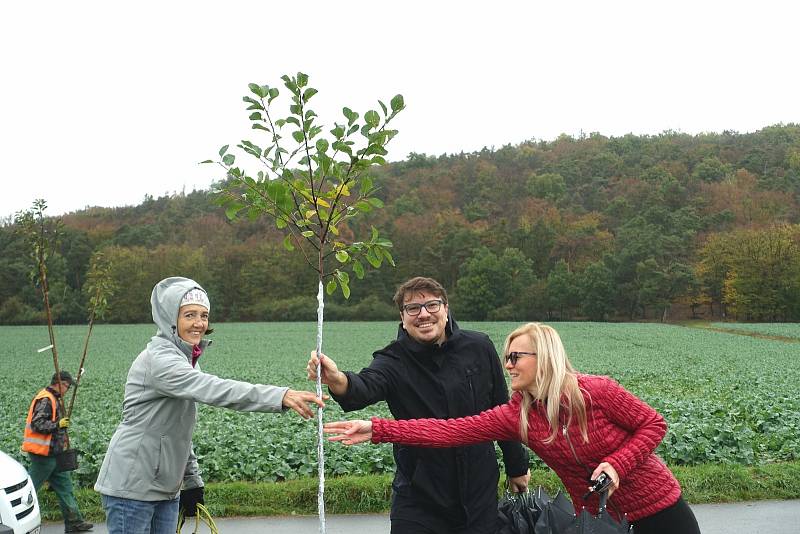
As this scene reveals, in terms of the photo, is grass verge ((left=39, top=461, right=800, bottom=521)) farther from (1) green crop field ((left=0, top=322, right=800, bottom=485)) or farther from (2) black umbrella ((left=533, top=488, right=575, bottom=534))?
(2) black umbrella ((left=533, top=488, right=575, bottom=534))

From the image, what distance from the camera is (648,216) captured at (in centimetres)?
9400

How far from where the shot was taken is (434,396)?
380 centimetres

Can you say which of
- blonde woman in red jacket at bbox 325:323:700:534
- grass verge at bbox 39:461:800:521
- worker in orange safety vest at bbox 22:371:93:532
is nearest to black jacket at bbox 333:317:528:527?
blonde woman in red jacket at bbox 325:323:700:534

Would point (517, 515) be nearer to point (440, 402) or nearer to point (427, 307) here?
point (440, 402)

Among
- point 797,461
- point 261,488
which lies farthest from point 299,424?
point 797,461

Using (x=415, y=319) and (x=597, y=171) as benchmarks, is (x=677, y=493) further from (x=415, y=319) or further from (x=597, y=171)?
(x=597, y=171)

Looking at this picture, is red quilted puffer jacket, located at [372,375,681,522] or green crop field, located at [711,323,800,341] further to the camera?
green crop field, located at [711,323,800,341]

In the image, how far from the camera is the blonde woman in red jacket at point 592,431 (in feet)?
10.8

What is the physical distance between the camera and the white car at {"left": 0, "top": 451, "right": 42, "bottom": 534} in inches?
201

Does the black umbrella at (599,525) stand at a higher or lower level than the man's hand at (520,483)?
higher

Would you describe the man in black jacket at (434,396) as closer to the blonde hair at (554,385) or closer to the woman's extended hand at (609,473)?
the blonde hair at (554,385)

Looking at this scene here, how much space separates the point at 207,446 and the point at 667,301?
233 ft

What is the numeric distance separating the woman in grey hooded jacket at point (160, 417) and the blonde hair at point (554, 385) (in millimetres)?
1181

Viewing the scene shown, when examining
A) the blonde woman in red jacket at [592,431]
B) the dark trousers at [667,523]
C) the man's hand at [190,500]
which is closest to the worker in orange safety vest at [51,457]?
the man's hand at [190,500]
